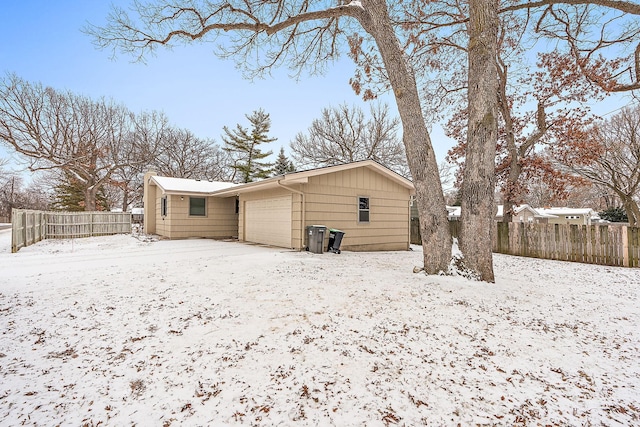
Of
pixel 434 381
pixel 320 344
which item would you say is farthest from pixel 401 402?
pixel 320 344

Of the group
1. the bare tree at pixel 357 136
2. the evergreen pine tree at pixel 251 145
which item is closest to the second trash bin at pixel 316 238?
the bare tree at pixel 357 136

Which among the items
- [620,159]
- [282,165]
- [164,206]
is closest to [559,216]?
[620,159]

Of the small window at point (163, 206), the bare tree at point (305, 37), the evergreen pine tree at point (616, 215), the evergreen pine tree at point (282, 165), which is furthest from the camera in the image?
the evergreen pine tree at point (282, 165)

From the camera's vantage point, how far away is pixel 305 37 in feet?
28.5

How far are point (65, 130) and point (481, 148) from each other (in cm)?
2484

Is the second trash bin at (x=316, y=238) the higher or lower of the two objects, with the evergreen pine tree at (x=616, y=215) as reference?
lower

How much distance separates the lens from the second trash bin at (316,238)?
882 centimetres

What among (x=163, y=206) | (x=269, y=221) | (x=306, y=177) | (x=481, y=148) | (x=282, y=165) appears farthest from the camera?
(x=282, y=165)

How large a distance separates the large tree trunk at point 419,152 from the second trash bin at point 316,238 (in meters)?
3.82

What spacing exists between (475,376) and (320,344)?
134cm

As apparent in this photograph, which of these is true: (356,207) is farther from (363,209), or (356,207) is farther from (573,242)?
(573,242)

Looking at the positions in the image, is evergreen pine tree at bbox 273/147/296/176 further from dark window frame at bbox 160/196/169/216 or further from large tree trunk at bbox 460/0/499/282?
large tree trunk at bbox 460/0/499/282

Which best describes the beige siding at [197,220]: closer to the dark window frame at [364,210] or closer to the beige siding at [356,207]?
the beige siding at [356,207]

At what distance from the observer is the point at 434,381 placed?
2.35 metres
